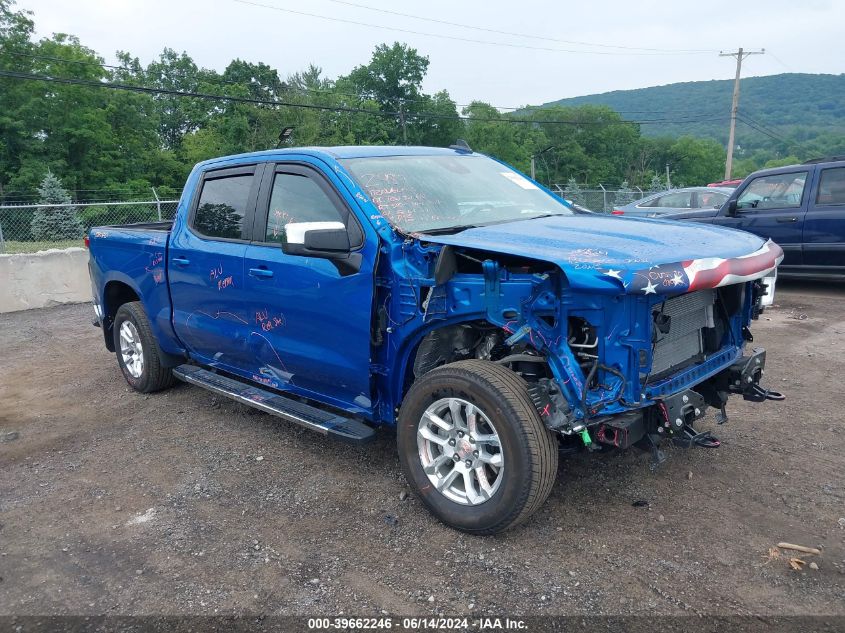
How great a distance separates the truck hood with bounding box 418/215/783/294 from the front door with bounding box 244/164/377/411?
0.57 metres

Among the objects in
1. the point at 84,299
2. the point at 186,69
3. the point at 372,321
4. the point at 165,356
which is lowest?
the point at 84,299

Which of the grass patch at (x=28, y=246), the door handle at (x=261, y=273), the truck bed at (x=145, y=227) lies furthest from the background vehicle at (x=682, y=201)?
the grass patch at (x=28, y=246)

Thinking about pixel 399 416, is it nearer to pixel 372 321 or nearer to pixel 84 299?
pixel 372 321

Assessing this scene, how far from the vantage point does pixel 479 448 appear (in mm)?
3299

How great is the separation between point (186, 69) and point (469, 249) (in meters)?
75.1

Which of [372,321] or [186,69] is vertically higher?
[186,69]

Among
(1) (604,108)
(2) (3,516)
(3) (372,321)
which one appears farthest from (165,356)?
(1) (604,108)

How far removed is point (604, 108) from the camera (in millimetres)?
86438

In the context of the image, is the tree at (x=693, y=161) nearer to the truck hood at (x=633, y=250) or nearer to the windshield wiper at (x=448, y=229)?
the truck hood at (x=633, y=250)

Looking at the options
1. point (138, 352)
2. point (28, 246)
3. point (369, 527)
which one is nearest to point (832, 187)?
point (369, 527)

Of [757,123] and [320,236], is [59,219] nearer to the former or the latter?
[320,236]

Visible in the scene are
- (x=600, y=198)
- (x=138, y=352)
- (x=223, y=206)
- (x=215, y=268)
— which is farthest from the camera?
(x=600, y=198)

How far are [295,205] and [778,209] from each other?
25.2 feet

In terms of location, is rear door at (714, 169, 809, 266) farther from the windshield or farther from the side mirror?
the side mirror
